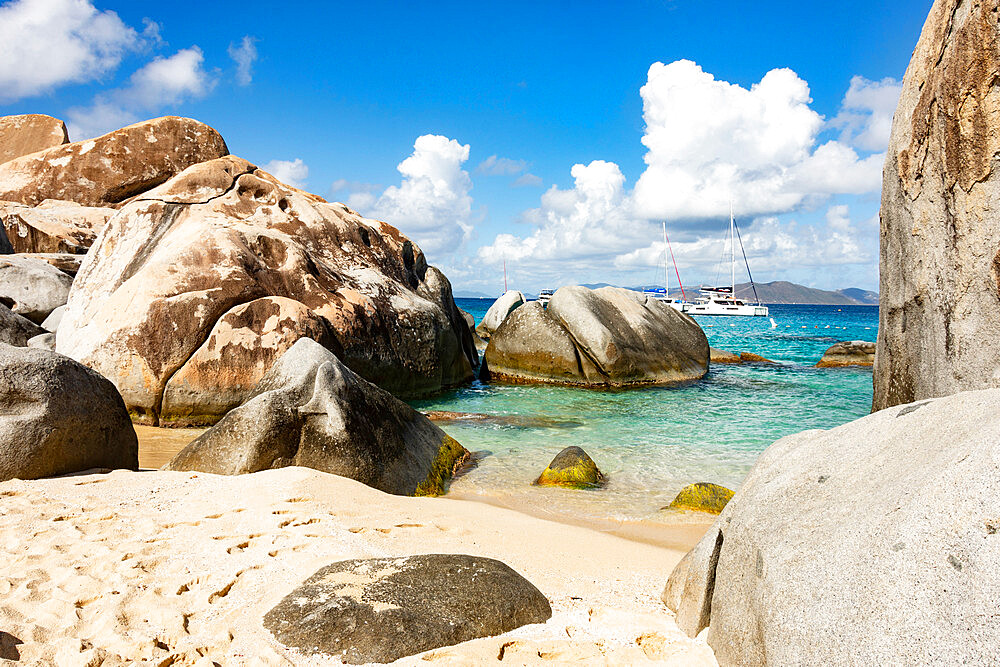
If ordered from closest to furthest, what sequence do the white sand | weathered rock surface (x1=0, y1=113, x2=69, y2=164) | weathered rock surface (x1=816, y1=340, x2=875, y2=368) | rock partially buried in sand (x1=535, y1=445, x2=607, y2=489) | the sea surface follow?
the white sand < the sea surface < rock partially buried in sand (x1=535, y1=445, x2=607, y2=489) < weathered rock surface (x1=0, y1=113, x2=69, y2=164) < weathered rock surface (x1=816, y1=340, x2=875, y2=368)

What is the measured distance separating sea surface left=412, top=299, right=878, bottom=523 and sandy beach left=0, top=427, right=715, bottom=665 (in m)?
1.21

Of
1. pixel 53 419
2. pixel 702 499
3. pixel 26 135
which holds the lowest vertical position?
pixel 702 499

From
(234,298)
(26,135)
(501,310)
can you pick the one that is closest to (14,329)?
(234,298)

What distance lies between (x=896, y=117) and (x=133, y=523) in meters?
5.83

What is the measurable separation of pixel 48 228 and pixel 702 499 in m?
16.0

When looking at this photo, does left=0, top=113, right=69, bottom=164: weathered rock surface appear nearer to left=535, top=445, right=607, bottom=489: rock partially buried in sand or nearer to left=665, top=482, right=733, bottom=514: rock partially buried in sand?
left=535, top=445, right=607, bottom=489: rock partially buried in sand

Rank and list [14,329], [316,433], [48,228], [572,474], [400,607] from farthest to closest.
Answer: [48,228]
[14,329]
[572,474]
[316,433]
[400,607]

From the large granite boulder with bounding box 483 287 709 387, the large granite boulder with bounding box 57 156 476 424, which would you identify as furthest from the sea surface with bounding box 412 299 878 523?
the large granite boulder with bounding box 57 156 476 424

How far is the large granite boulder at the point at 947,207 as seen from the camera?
11.2ft

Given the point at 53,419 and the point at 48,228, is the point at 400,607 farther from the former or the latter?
the point at 48,228

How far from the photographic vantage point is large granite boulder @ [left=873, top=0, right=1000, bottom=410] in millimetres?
3420

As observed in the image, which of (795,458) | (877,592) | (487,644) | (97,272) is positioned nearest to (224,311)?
(97,272)

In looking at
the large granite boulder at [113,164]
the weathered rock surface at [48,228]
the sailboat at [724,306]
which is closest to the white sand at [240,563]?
the weathered rock surface at [48,228]

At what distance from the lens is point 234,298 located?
8.91 metres
